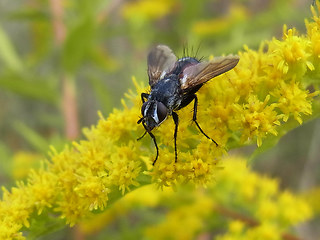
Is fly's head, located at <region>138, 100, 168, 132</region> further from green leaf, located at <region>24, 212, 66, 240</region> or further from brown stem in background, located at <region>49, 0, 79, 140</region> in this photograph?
brown stem in background, located at <region>49, 0, 79, 140</region>

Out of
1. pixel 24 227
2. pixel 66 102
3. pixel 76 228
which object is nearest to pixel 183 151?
pixel 24 227

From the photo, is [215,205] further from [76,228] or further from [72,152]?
[72,152]

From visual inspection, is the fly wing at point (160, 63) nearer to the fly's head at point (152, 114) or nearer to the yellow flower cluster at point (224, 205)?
the fly's head at point (152, 114)

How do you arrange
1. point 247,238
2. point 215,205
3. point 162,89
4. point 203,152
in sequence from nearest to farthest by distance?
point 203,152 → point 162,89 → point 247,238 → point 215,205

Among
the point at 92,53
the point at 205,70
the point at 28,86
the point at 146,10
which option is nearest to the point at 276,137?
the point at 205,70

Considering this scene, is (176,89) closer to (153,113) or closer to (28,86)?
(153,113)

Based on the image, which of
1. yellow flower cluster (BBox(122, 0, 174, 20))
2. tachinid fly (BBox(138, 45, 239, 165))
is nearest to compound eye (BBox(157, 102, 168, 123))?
tachinid fly (BBox(138, 45, 239, 165))
